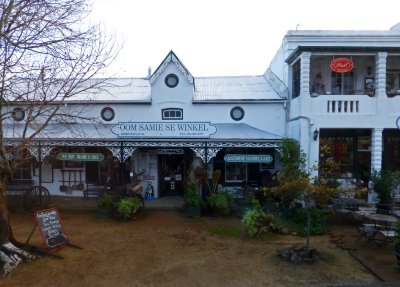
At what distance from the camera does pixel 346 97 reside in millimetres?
13008

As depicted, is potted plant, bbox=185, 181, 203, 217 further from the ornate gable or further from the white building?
the ornate gable

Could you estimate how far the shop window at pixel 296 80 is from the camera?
13980 millimetres

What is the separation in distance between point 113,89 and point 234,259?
39.5 ft

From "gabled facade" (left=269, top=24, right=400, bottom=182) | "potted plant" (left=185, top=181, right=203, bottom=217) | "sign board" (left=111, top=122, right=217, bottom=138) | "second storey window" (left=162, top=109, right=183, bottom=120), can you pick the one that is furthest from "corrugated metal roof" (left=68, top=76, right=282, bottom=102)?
"potted plant" (left=185, top=181, right=203, bottom=217)

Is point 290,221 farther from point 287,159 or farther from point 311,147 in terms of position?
point 311,147

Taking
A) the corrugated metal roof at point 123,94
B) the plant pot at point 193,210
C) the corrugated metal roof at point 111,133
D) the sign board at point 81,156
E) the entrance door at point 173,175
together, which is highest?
the corrugated metal roof at point 123,94

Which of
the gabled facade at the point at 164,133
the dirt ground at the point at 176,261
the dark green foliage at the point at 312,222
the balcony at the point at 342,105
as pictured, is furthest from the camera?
the gabled facade at the point at 164,133

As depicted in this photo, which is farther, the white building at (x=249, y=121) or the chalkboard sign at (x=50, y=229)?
the white building at (x=249, y=121)

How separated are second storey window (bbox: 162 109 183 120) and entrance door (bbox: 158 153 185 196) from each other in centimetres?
193

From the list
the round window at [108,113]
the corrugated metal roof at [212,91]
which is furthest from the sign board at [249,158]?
the round window at [108,113]

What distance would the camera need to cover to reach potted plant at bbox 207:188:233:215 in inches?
492

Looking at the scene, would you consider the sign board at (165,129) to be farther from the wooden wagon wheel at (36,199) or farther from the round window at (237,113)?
the wooden wagon wheel at (36,199)

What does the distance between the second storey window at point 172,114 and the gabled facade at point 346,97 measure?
190 inches

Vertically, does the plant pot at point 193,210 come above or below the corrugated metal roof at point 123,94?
below
